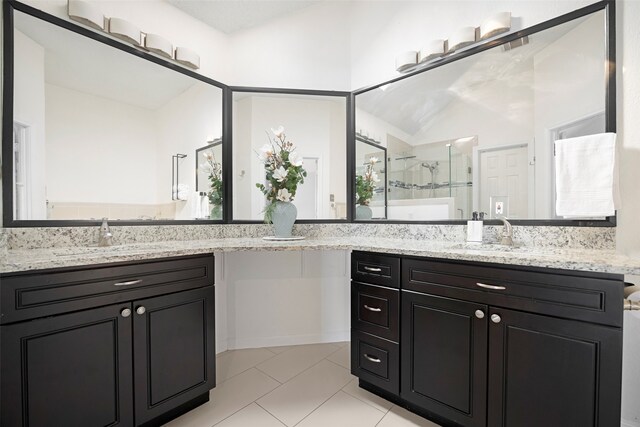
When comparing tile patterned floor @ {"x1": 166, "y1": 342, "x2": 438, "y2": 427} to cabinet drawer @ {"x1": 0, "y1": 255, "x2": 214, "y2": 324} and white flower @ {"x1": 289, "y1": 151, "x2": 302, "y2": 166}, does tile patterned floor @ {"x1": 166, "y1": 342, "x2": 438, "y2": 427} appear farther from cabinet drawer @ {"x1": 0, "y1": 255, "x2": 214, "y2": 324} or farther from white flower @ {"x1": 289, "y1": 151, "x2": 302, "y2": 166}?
white flower @ {"x1": 289, "y1": 151, "x2": 302, "y2": 166}

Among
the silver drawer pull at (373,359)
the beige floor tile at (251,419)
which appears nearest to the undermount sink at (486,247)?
the silver drawer pull at (373,359)

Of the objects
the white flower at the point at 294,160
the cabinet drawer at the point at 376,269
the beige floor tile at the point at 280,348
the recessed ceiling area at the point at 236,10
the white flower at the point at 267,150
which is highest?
the recessed ceiling area at the point at 236,10

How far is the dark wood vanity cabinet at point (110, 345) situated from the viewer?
1.09 meters

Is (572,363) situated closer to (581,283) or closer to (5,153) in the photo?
(581,283)

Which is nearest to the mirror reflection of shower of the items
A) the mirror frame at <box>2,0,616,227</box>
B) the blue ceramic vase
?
the mirror frame at <box>2,0,616,227</box>

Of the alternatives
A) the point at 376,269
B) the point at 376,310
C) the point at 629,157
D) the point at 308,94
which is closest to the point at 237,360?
the point at 376,310

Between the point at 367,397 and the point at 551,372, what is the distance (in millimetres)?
1035

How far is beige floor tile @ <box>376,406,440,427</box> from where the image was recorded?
1.54m

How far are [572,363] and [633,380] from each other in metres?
0.64

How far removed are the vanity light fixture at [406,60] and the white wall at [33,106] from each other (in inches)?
88.3

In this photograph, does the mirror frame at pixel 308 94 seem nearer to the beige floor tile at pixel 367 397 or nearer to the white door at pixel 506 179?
the white door at pixel 506 179

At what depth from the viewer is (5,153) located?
1433mm

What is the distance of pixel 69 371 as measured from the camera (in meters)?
1.18

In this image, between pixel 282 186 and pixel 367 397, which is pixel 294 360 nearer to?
pixel 367 397
